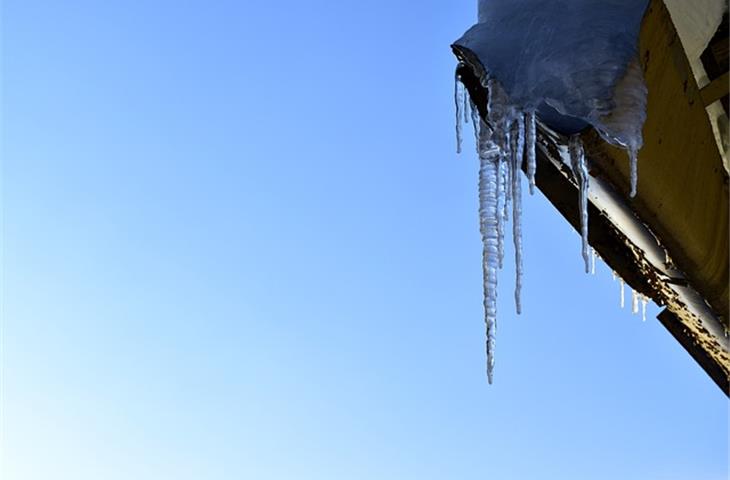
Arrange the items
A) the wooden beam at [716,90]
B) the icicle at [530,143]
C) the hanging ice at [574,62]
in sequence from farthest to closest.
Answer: the wooden beam at [716,90] < the icicle at [530,143] < the hanging ice at [574,62]

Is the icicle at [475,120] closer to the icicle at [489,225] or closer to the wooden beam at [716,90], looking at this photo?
the icicle at [489,225]

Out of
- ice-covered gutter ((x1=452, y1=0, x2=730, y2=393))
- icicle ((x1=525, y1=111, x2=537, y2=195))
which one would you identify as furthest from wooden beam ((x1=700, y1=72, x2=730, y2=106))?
icicle ((x1=525, y1=111, x2=537, y2=195))

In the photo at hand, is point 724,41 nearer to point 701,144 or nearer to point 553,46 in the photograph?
point 701,144

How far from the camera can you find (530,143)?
1.95 meters

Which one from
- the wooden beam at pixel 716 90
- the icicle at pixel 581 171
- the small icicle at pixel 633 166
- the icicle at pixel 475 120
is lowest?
the small icicle at pixel 633 166

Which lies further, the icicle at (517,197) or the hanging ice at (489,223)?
the hanging ice at (489,223)

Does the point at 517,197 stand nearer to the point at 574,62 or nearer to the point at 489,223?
the point at 489,223

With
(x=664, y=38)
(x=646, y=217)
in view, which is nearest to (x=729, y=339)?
(x=646, y=217)

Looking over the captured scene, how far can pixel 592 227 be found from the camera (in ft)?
8.32

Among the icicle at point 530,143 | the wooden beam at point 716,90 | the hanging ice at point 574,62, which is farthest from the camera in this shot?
the wooden beam at point 716,90

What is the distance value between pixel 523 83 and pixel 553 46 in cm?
9

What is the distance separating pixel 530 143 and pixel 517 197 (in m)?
0.30

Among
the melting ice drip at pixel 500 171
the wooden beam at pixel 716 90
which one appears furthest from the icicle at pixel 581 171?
the wooden beam at pixel 716 90

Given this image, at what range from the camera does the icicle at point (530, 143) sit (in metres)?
1.84
